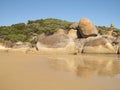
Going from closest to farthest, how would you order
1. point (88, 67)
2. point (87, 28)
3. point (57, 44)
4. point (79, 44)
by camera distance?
point (88, 67) < point (57, 44) < point (79, 44) < point (87, 28)

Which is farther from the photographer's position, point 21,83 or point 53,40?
point 53,40

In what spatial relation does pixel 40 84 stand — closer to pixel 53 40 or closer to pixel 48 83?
pixel 48 83

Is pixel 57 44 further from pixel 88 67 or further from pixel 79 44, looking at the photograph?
pixel 88 67

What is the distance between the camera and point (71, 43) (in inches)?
731

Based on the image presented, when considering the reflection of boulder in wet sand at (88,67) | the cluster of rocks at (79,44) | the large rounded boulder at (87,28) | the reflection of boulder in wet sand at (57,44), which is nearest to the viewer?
the reflection of boulder in wet sand at (88,67)

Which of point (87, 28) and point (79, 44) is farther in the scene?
point (87, 28)

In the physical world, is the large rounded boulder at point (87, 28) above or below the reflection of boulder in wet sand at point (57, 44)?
above

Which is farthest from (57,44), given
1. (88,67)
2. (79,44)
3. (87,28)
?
(88,67)

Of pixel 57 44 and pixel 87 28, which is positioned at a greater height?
pixel 87 28

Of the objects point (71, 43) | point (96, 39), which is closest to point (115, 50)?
point (96, 39)

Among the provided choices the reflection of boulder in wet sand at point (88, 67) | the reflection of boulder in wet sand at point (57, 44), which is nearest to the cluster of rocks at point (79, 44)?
the reflection of boulder in wet sand at point (57, 44)

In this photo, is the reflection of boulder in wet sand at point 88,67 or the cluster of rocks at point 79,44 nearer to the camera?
the reflection of boulder in wet sand at point 88,67

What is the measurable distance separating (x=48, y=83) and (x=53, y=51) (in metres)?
12.9

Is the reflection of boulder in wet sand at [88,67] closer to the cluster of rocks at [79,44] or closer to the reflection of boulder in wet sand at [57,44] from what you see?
the reflection of boulder in wet sand at [57,44]
